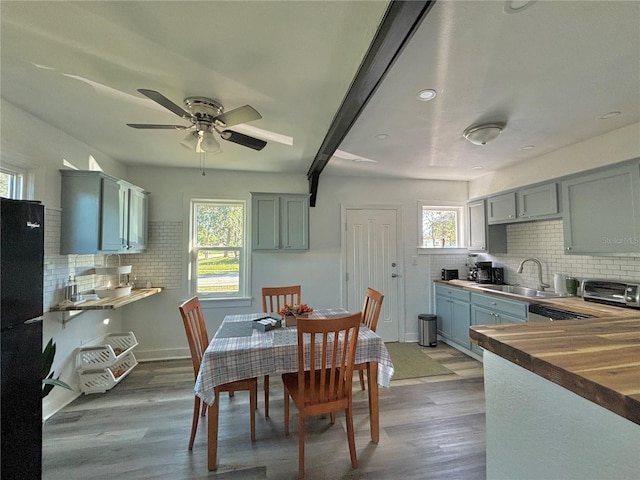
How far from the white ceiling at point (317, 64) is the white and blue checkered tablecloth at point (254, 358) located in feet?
5.75

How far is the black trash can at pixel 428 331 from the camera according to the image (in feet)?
13.3

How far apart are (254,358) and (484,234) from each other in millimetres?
3632

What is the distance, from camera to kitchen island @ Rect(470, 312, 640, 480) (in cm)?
61

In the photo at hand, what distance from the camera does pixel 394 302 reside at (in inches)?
171

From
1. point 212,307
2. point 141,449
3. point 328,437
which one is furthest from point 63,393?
point 328,437

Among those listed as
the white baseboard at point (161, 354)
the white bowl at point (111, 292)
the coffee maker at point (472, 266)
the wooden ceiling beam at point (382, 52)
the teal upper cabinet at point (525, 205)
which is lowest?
the white baseboard at point (161, 354)

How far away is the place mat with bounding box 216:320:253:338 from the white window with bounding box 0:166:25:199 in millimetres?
1965

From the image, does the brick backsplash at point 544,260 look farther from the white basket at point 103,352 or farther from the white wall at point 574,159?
the white basket at point 103,352

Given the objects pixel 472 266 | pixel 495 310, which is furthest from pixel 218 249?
pixel 472 266

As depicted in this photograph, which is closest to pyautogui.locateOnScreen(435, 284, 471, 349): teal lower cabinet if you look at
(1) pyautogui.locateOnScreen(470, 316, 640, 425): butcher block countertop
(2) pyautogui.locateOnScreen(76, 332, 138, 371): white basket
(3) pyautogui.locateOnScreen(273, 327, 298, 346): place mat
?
(3) pyautogui.locateOnScreen(273, 327, 298, 346): place mat

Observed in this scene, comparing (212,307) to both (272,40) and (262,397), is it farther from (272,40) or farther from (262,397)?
(272,40)

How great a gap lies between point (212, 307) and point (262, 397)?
1525 mm

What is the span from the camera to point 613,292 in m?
2.48

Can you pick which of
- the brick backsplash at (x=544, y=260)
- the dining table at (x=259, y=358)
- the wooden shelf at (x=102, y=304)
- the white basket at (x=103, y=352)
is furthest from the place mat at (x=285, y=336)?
the brick backsplash at (x=544, y=260)
